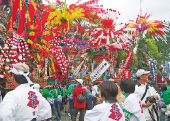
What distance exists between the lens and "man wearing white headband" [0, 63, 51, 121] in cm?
189

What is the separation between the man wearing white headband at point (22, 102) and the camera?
74.5 inches

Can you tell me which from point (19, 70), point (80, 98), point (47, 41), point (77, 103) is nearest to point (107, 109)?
point (19, 70)

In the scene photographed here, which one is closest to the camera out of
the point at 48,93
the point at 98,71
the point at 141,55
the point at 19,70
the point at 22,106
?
the point at 22,106

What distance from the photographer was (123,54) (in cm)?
2197

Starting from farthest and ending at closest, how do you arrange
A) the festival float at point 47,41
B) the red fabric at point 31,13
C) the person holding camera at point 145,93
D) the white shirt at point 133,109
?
the red fabric at point 31,13, the festival float at point 47,41, the person holding camera at point 145,93, the white shirt at point 133,109

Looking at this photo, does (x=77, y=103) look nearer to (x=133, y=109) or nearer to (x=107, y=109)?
(x=133, y=109)

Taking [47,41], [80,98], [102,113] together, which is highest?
[47,41]

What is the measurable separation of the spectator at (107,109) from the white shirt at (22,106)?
641 millimetres

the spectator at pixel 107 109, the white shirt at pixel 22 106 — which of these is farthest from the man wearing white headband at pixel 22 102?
the spectator at pixel 107 109

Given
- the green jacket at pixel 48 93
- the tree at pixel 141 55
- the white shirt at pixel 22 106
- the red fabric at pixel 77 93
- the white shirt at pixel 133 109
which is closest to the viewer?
the white shirt at pixel 22 106

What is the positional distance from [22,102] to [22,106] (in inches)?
1.8

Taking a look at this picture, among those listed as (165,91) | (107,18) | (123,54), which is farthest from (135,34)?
(165,91)

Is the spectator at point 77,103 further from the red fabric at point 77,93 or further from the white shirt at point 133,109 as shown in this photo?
the white shirt at point 133,109

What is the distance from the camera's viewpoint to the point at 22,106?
205 cm
